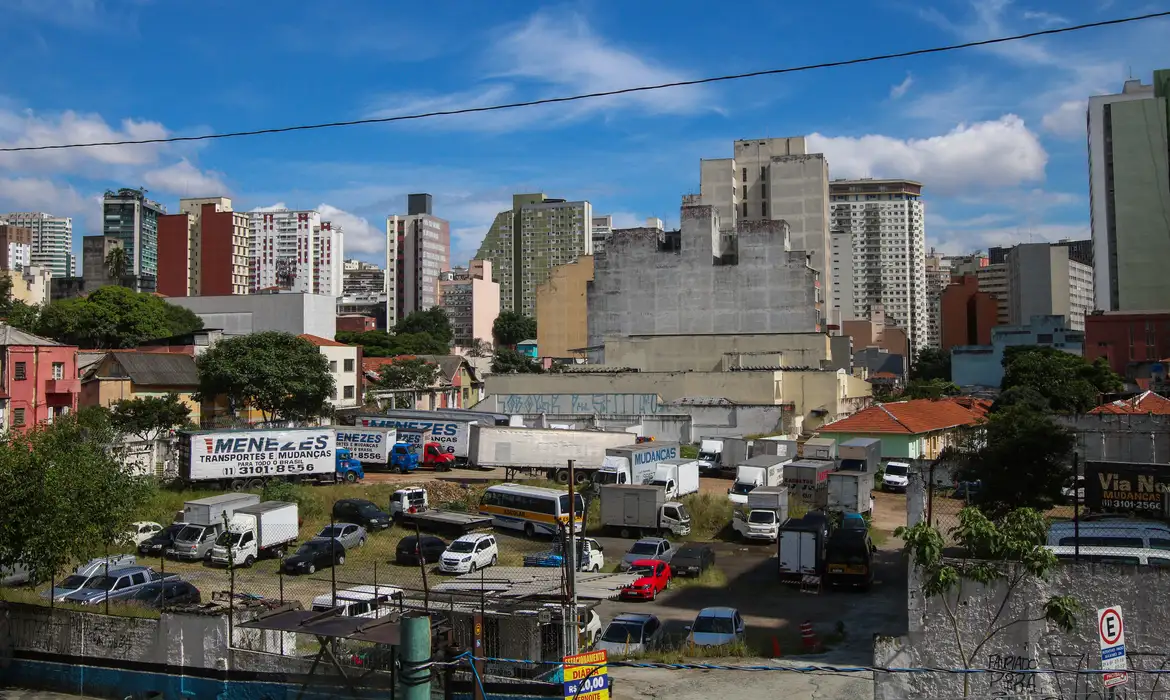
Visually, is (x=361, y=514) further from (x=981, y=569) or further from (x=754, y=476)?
(x=981, y=569)

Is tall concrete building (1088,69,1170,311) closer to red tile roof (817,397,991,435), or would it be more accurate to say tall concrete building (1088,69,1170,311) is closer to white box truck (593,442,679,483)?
red tile roof (817,397,991,435)

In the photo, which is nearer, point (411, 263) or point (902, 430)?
point (902, 430)

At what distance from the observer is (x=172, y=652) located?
1503 cm

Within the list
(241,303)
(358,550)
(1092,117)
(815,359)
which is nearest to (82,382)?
(358,550)

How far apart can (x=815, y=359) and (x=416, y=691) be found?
65864 mm

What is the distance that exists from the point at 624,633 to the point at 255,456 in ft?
76.3

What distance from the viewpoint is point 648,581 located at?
24.8 metres

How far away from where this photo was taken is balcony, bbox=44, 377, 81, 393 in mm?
45812

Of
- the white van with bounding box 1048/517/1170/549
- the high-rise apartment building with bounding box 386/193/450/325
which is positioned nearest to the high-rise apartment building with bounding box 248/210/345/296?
the high-rise apartment building with bounding box 386/193/450/325

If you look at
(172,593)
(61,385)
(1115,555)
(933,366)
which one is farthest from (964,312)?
(172,593)

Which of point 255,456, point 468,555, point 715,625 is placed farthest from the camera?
point 255,456

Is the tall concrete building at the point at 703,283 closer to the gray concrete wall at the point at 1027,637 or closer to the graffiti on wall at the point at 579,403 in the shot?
the graffiti on wall at the point at 579,403

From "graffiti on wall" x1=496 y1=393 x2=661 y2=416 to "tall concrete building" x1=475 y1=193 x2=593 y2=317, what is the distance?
361ft

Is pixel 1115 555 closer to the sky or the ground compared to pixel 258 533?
closer to the sky
